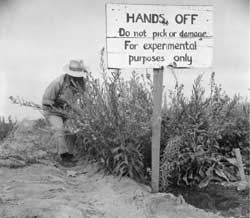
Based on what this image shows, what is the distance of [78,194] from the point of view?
326 centimetres

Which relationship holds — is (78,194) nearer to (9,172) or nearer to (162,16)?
(9,172)

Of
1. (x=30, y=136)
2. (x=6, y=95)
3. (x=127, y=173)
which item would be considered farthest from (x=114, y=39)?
(x=30, y=136)

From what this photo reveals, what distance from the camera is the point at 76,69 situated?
15.1ft

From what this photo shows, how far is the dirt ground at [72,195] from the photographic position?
9.16 ft

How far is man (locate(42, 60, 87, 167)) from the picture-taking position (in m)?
4.39

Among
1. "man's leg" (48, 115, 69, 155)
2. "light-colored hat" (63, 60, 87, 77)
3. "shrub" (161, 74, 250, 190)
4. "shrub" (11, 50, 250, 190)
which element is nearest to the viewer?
"shrub" (11, 50, 250, 190)

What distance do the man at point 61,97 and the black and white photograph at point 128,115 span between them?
14mm

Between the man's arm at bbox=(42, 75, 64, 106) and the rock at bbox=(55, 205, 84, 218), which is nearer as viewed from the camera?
the rock at bbox=(55, 205, 84, 218)

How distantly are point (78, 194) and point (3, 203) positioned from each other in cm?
57

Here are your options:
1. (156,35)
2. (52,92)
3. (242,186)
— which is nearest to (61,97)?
(52,92)

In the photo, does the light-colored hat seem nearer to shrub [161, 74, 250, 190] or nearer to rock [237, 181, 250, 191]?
shrub [161, 74, 250, 190]

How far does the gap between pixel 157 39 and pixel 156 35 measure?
0.03 meters

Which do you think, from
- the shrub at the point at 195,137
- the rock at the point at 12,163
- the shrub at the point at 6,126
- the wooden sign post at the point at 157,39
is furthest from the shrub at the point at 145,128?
the shrub at the point at 6,126

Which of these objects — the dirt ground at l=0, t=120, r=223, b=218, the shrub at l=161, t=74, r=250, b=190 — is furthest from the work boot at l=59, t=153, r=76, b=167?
the shrub at l=161, t=74, r=250, b=190
